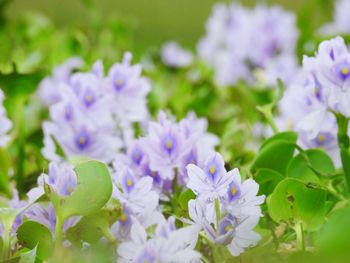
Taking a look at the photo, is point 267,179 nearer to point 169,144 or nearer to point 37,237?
point 169,144

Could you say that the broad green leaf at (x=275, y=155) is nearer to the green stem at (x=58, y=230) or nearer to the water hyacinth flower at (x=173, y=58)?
the green stem at (x=58, y=230)

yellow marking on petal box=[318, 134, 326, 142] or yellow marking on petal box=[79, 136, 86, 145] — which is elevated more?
yellow marking on petal box=[318, 134, 326, 142]

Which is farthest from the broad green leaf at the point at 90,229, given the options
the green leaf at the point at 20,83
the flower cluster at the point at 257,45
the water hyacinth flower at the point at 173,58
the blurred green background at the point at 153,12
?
the blurred green background at the point at 153,12

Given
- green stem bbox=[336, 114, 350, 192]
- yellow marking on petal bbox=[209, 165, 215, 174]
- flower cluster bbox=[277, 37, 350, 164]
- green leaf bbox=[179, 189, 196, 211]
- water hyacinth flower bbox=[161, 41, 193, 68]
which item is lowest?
water hyacinth flower bbox=[161, 41, 193, 68]

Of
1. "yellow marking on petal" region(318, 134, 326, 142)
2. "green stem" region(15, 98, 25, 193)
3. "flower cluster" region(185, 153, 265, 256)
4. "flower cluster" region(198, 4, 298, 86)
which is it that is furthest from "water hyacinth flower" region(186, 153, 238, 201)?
"flower cluster" region(198, 4, 298, 86)

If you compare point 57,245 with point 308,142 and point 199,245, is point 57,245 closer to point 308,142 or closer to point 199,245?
point 199,245

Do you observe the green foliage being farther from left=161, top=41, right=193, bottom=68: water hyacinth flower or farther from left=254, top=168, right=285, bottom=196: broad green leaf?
left=161, top=41, right=193, bottom=68: water hyacinth flower

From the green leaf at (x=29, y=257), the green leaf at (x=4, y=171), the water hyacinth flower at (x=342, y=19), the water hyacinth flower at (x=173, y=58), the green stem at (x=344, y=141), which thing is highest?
the green stem at (x=344, y=141)

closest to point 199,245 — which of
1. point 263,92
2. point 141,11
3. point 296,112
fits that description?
point 296,112
